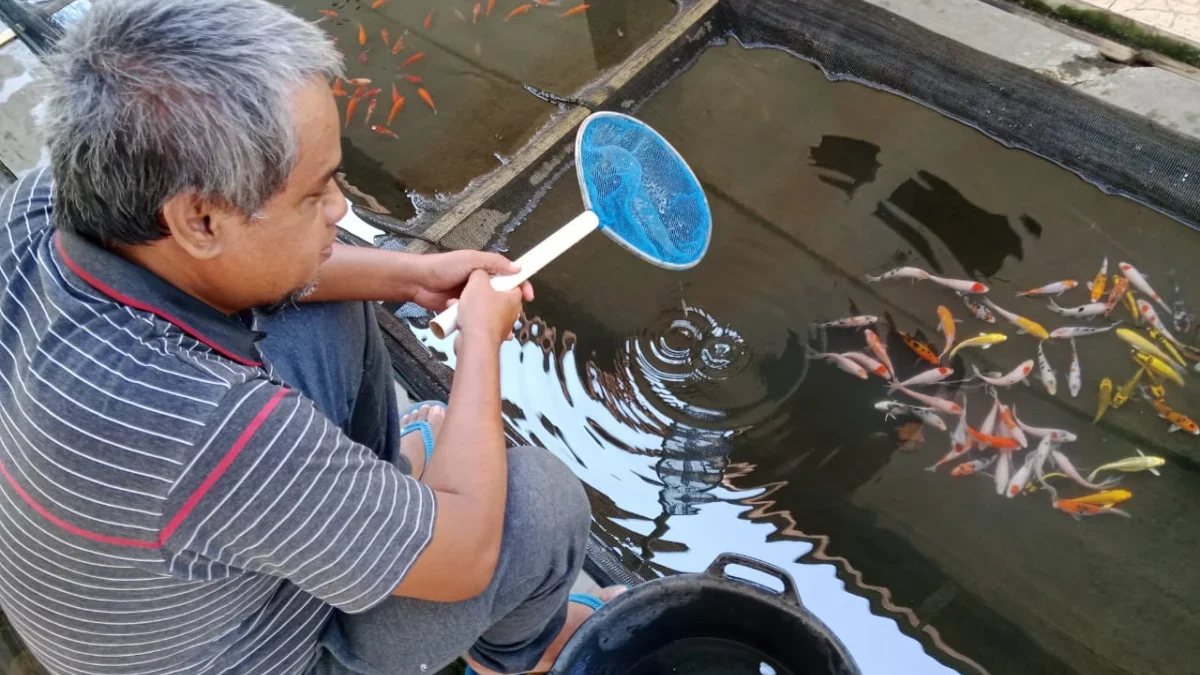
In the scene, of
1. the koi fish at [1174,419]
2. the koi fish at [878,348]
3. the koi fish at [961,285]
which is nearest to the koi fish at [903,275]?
the koi fish at [961,285]

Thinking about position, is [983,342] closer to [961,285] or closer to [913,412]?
[961,285]

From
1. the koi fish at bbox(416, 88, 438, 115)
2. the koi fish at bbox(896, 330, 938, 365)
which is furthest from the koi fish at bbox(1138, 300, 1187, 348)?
the koi fish at bbox(416, 88, 438, 115)

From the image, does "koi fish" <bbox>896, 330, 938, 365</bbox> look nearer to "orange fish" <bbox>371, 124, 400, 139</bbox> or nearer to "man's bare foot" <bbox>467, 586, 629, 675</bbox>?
"man's bare foot" <bbox>467, 586, 629, 675</bbox>

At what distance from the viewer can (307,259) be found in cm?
141

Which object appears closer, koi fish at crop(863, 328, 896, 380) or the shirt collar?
the shirt collar

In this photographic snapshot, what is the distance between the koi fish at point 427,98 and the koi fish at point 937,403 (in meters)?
2.49

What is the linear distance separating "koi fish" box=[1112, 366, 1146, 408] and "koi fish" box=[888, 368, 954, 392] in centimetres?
51

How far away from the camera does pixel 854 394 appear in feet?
9.34

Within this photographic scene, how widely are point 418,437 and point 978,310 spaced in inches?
77.5

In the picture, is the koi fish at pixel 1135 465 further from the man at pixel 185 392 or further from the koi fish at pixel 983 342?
the man at pixel 185 392

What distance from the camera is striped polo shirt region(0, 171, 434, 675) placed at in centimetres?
116

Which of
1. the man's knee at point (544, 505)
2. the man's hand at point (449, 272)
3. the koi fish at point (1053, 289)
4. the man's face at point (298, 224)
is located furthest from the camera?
the koi fish at point (1053, 289)

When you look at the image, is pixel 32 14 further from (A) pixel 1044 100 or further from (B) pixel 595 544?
(A) pixel 1044 100

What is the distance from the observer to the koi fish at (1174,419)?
8.66 ft
